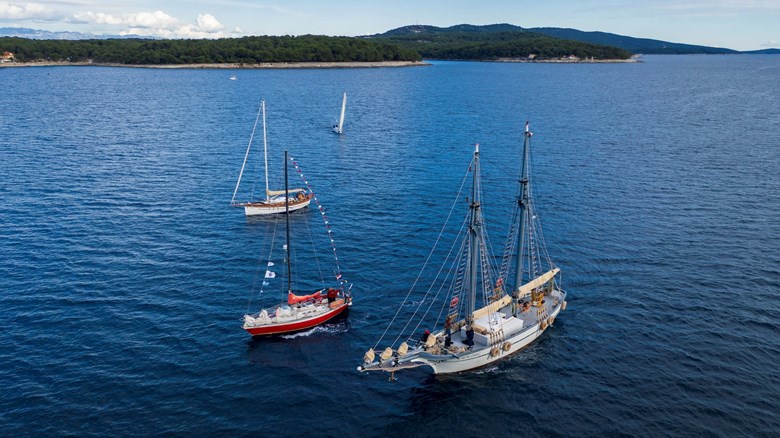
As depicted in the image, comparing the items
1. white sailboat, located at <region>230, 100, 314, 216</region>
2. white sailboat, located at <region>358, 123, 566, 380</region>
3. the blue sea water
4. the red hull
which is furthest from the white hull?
the red hull

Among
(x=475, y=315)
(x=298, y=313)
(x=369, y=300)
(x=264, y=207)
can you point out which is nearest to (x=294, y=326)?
(x=298, y=313)

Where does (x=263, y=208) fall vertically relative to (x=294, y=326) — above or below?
above

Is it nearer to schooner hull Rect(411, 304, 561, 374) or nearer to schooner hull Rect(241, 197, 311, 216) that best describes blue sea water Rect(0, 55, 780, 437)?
schooner hull Rect(411, 304, 561, 374)

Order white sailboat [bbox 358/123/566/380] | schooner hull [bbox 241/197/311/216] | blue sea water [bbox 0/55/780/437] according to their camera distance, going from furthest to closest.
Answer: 1. schooner hull [bbox 241/197/311/216]
2. white sailboat [bbox 358/123/566/380]
3. blue sea water [bbox 0/55/780/437]

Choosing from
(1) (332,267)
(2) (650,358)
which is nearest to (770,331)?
(2) (650,358)

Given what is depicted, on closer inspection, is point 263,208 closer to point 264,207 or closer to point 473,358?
point 264,207

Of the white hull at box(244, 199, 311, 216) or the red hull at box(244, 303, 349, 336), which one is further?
the white hull at box(244, 199, 311, 216)

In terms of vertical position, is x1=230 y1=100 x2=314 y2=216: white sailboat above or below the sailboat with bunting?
above
